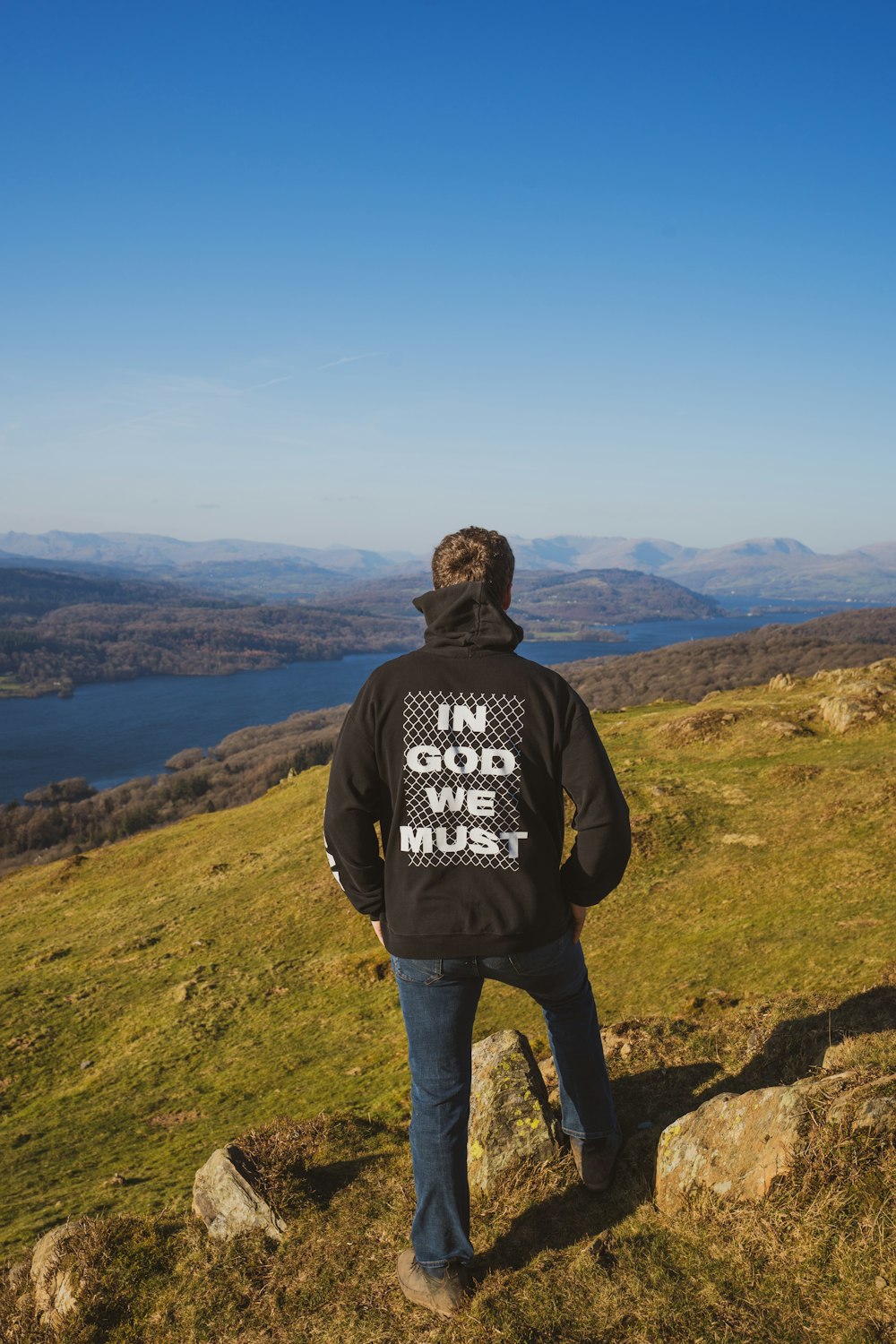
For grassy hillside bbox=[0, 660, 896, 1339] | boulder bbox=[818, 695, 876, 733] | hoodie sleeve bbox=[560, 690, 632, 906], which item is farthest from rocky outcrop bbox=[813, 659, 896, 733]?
hoodie sleeve bbox=[560, 690, 632, 906]

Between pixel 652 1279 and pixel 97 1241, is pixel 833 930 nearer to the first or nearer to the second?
pixel 652 1279

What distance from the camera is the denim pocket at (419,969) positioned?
15.2ft

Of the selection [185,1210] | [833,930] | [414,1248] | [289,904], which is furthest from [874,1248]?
[289,904]

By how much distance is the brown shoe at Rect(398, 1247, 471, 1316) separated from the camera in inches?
188

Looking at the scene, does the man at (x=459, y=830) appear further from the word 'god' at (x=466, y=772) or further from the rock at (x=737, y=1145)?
the rock at (x=737, y=1145)

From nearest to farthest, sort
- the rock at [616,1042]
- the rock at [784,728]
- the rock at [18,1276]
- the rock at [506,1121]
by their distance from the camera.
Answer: the rock at [18,1276] < the rock at [506,1121] < the rock at [616,1042] < the rock at [784,728]

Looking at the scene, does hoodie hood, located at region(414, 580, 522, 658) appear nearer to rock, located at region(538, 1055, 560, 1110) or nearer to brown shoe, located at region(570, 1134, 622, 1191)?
brown shoe, located at region(570, 1134, 622, 1191)

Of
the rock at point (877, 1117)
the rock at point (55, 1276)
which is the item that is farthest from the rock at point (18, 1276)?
the rock at point (877, 1117)

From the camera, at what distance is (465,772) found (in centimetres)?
461

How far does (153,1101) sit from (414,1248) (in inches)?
283

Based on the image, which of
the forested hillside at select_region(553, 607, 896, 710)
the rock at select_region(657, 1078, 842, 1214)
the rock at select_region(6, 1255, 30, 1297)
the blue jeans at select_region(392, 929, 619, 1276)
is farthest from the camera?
the forested hillside at select_region(553, 607, 896, 710)

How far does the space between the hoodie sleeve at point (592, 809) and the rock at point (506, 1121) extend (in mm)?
2394

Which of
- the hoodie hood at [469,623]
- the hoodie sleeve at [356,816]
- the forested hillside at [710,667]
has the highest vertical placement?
the hoodie hood at [469,623]

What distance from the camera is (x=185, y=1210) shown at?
6484mm
